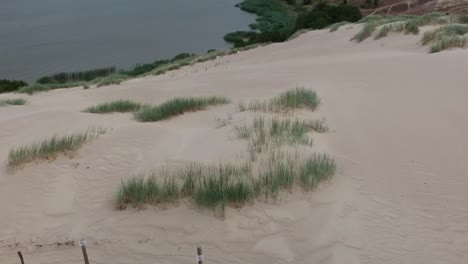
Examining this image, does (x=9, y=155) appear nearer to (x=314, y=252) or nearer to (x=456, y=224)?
(x=314, y=252)

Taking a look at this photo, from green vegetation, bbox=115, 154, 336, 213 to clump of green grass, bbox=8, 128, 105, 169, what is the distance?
1540mm

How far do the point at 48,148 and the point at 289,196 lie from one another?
333 centimetres

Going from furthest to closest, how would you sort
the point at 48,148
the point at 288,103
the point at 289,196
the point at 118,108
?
the point at 118,108
the point at 288,103
the point at 48,148
the point at 289,196

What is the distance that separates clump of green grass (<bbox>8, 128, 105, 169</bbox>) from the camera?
6.62m

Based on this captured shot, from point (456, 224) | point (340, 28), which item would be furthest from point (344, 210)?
point (340, 28)

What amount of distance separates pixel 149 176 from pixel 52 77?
34.6 meters

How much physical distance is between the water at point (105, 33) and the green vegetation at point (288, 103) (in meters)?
34.6

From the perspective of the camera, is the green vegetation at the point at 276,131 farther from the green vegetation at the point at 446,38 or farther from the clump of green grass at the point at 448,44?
the green vegetation at the point at 446,38

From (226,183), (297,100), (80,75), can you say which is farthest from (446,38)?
(80,75)

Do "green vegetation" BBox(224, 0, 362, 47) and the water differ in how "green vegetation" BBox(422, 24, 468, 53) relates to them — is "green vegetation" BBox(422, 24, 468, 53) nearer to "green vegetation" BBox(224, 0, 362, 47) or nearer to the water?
"green vegetation" BBox(224, 0, 362, 47)

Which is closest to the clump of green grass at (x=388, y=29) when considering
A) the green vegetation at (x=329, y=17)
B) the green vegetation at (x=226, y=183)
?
the green vegetation at (x=226, y=183)

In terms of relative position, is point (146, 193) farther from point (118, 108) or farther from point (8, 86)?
point (8, 86)

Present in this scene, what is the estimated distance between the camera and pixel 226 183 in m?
5.29

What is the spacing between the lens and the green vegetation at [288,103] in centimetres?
838
